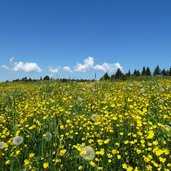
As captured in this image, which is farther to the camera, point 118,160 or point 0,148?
point 0,148

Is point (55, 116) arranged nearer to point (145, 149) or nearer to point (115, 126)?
point (115, 126)

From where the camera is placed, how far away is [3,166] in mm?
4859

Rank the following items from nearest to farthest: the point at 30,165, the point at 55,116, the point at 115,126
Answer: the point at 30,165 → the point at 115,126 → the point at 55,116

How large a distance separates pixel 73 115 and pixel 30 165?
259cm

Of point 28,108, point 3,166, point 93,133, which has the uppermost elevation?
point 28,108

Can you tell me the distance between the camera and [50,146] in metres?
5.08

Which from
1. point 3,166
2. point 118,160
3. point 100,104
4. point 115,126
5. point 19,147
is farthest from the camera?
point 100,104

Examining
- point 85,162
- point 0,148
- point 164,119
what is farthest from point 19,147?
point 164,119

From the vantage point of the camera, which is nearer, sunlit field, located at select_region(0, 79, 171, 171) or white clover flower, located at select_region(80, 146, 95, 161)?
white clover flower, located at select_region(80, 146, 95, 161)

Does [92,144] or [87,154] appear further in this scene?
[92,144]

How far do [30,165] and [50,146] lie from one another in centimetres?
87

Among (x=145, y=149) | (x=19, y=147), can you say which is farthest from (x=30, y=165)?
(x=145, y=149)

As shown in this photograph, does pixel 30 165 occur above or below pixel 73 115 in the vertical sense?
below

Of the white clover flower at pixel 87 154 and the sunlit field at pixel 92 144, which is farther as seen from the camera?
the sunlit field at pixel 92 144
